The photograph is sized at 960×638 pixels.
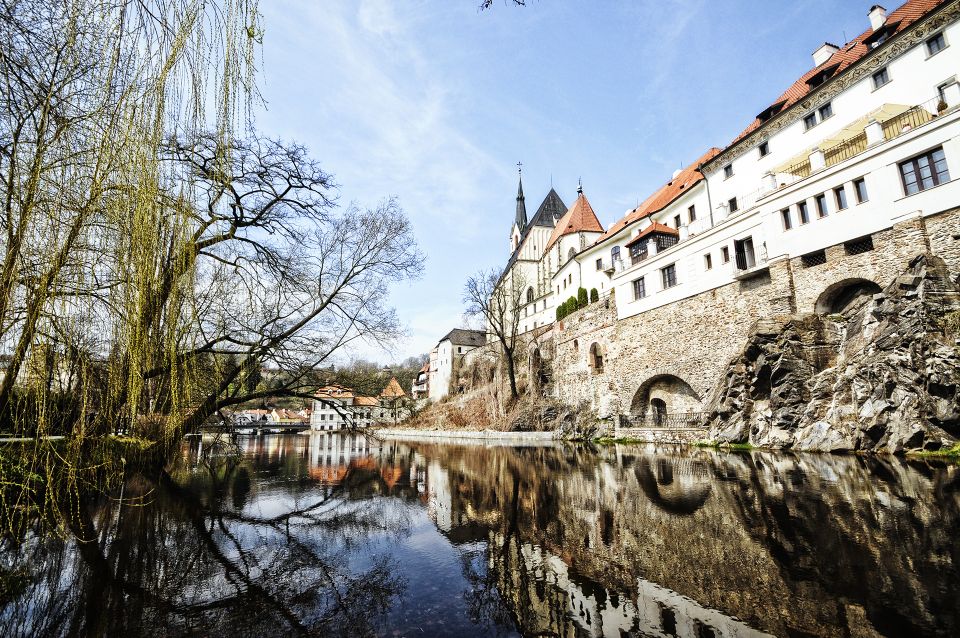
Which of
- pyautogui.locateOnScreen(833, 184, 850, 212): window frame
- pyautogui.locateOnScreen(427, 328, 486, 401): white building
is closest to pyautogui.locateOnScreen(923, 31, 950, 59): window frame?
pyautogui.locateOnScreen(833, 184, 850, 212): window frame

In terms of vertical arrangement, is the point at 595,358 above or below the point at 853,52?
below

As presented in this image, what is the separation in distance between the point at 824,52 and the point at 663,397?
20946 millimetres

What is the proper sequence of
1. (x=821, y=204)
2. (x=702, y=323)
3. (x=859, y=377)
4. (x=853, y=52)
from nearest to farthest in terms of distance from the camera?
1. (x=859, y=377)
2. (x=821, y=204)
3. (x=853, y=52)
4. (x=702, y=323)

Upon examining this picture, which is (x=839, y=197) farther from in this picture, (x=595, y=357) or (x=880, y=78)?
(x=595, y=357)

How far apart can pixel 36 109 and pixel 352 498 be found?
8239 millimetres

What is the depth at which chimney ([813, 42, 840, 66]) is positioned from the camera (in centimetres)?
2408

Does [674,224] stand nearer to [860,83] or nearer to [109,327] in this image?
[860,83]

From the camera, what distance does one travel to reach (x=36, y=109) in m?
2.65

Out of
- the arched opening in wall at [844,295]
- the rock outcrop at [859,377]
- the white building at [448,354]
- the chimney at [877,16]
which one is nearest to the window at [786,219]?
the arched opening in wall at [844,295]

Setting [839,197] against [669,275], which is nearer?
[839,197]

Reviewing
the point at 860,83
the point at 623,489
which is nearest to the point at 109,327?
the point at 623,489

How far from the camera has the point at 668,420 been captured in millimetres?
22969

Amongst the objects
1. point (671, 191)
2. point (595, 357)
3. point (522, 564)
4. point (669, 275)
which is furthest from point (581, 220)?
point (522, 564)

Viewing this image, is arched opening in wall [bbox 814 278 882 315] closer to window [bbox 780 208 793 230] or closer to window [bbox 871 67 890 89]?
window [bbox 780 208 793 230]
